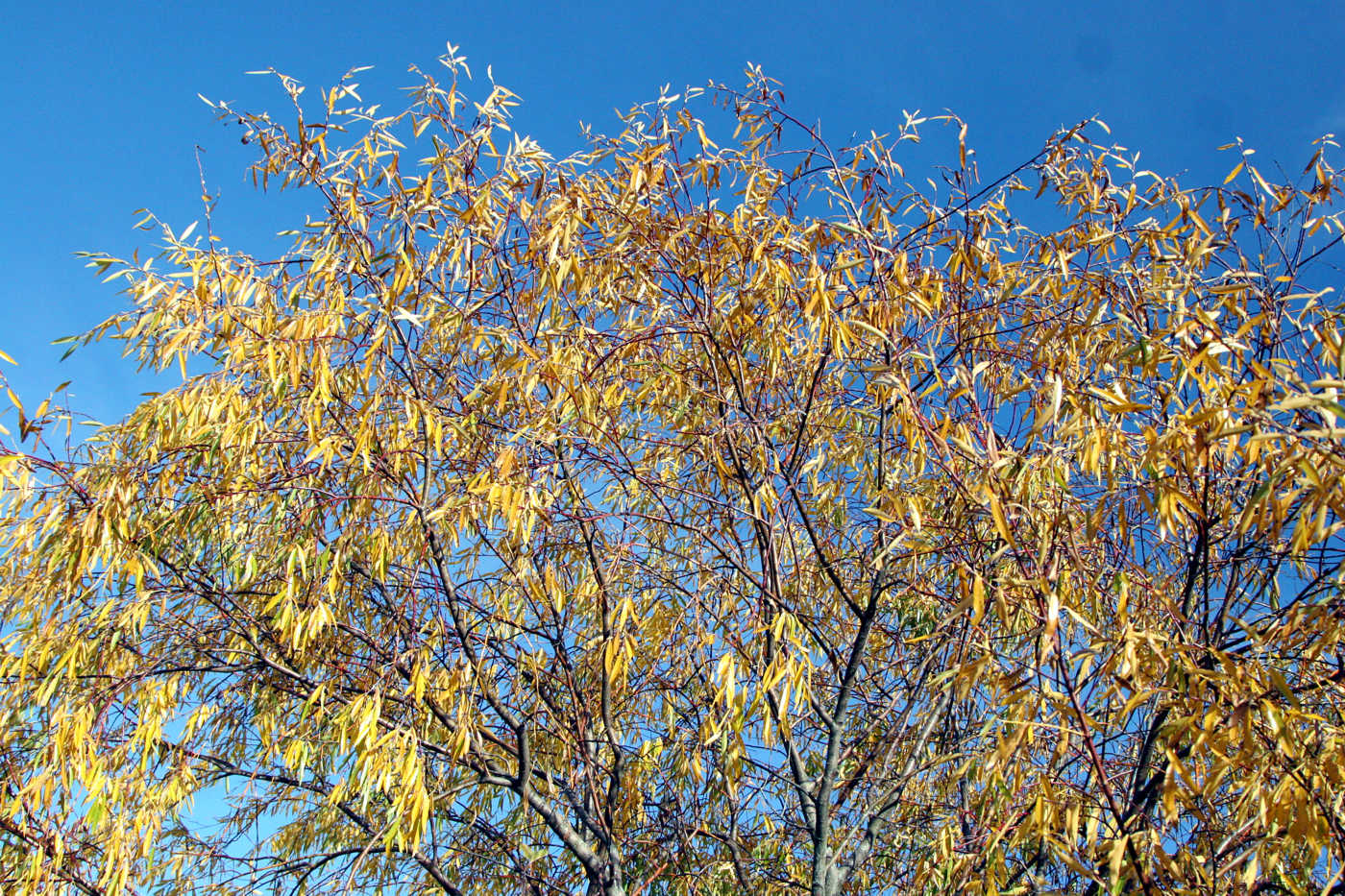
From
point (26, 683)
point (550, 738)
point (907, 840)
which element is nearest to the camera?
point (26, 683)

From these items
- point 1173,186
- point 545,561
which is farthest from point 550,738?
point 1173,186

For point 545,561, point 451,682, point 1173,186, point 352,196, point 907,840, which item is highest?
point 352,196

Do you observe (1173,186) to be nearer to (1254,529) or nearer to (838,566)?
(1254,529)

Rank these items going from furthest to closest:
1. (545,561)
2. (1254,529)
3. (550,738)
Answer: (550,738), (545,561), (1254,529)

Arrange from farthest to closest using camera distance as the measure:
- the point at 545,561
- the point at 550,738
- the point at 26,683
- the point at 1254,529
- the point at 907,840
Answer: the point at 550,738, the point at 545,561, the point at 907,840, the point at 26,683, the point at 1254,529

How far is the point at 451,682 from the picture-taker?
8.37 ft

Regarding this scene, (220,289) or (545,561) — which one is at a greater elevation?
(220,289)

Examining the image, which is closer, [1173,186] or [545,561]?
[1173,186]

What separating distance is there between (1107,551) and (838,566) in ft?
2.66

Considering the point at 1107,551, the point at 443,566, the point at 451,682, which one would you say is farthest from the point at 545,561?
the point at 1107,551

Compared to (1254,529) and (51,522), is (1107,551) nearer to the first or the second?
(1254,529)

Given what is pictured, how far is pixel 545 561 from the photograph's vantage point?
9.86 feet

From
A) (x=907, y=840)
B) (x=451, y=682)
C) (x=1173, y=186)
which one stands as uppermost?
(x=1173, y=186)

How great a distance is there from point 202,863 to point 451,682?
1261 mm
